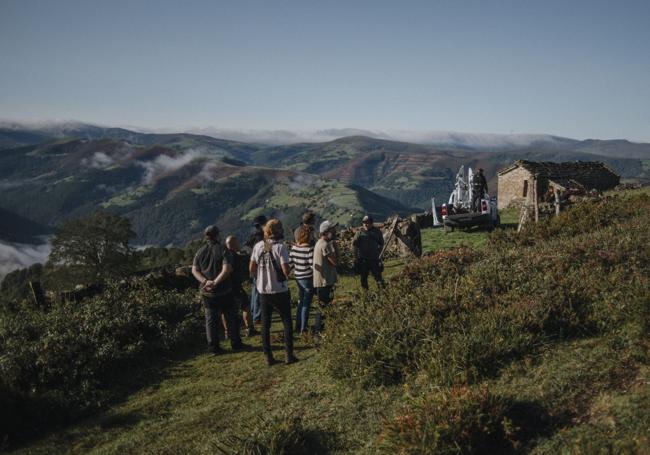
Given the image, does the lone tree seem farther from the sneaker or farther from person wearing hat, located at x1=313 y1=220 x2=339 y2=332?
the sneaker

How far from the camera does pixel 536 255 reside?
27.7 ft

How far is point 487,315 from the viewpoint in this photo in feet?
18.9

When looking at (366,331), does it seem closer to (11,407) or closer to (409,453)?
(409,453)

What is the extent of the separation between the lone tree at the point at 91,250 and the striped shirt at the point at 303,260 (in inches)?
1974

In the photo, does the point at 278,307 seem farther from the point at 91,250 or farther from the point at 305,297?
the point at 91,250

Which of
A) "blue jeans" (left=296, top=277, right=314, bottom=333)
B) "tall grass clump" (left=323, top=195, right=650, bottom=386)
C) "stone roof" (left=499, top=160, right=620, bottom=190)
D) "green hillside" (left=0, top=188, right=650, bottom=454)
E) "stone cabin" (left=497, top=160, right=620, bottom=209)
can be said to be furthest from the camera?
"stone cabin" (left=497, top=160, right=620, bottom=209)

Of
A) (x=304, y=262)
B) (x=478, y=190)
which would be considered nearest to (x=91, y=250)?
A: (x=478, y=190)

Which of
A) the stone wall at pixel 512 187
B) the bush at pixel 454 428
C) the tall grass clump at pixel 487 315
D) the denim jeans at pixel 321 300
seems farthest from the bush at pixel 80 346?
the stone wall at pixel 512 187

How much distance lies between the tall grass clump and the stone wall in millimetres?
32198

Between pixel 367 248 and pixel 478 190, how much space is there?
43.1ft

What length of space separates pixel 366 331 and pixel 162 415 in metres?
3.09

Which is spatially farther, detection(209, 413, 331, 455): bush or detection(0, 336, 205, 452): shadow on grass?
detection(0, 336, 205, 452): shadow on grass

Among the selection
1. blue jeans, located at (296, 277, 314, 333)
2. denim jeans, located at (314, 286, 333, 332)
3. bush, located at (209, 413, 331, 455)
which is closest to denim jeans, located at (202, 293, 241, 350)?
blue jeans, located at (296, 277, 314, 333)

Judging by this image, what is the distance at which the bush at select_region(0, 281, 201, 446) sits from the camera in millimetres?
6254
